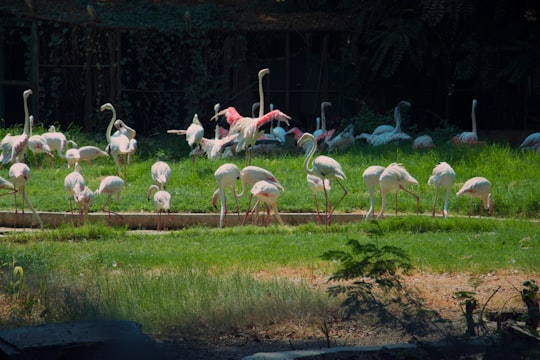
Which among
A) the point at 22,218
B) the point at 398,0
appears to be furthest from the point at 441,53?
the point at 22,218

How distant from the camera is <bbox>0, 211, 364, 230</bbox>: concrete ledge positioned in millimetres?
11016

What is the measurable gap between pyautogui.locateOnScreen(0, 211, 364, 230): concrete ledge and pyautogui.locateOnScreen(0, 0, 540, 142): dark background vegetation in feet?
25.3

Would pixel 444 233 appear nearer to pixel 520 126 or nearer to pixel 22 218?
pixel 22 218

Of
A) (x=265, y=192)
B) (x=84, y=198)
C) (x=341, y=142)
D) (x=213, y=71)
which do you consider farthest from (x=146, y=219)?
(x=213, y=71)

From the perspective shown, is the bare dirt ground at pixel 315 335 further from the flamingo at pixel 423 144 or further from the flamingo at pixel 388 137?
the flamingo at pixel 388 137

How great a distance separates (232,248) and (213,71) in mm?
11513

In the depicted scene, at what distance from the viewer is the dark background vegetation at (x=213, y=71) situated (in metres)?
18.9

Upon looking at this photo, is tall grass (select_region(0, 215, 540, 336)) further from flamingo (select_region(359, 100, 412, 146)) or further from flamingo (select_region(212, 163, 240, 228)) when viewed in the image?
flamingo (select_region(359, 100, 412, 146))

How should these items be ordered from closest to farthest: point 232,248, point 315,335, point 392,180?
point 315,335 → point 232,248 → point 392,180

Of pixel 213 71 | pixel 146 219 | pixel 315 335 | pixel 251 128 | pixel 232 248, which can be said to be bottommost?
pixel 146 219

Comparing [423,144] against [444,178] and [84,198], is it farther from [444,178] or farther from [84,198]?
[84,198]

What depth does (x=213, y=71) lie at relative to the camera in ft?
65.3

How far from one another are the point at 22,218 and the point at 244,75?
9499 millimetres

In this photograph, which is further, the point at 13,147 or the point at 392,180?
the point at 13,147
